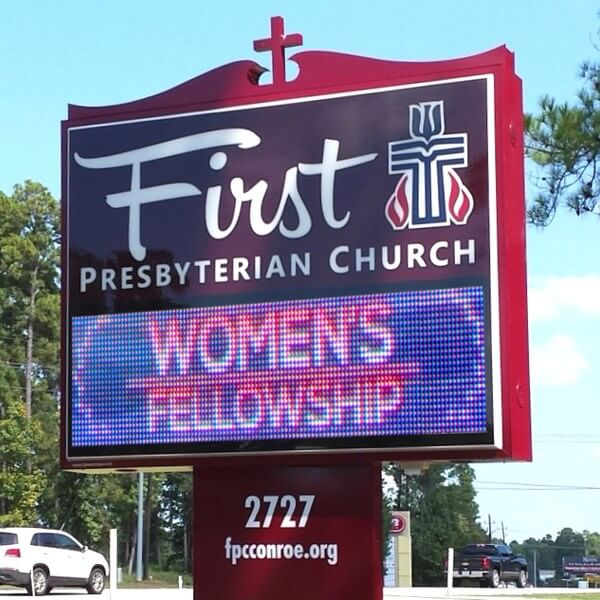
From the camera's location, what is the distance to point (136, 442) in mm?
10781

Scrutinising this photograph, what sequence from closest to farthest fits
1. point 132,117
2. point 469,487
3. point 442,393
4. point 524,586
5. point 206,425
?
point 442,393 → point 206,425 → point 132,117 → point 524,586 → point 469,487

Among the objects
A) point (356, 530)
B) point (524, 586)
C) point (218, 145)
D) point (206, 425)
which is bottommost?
point (524, 586)

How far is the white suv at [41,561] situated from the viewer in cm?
3025

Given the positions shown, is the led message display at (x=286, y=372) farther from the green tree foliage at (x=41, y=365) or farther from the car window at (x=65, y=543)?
the green tree foliage at (x=41, y=365)

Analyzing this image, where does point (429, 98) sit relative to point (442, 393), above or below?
above

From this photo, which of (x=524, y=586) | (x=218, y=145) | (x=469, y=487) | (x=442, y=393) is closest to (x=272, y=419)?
(x=442, y=393)

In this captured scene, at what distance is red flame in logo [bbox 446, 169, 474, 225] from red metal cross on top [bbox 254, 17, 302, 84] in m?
1.78

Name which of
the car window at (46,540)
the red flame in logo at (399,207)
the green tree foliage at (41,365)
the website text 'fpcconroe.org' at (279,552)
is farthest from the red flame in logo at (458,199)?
the green tree foliage at (41,365)

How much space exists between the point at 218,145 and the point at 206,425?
2077 millimetres

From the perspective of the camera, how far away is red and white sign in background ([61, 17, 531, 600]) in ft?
32.7

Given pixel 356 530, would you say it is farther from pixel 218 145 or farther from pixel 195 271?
pixel 218 145

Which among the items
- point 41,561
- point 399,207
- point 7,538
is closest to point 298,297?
point 399,207

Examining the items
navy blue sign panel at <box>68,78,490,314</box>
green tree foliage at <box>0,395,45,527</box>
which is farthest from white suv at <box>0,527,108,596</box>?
navy blue sign panel at <box>68,78,490,314</box>

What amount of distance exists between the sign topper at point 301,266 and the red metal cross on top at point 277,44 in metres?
0.01
